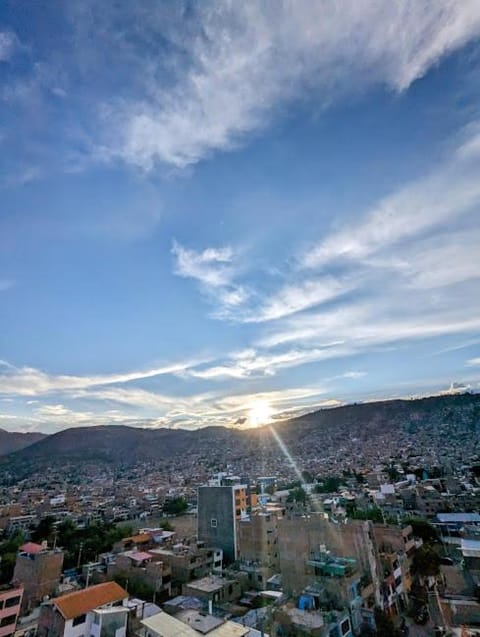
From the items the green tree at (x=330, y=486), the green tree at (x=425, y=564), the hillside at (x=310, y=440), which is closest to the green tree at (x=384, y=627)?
the green tree at (x=425, y=564)

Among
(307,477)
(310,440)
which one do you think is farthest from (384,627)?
(310,440)

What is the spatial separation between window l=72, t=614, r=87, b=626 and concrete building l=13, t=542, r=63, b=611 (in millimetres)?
9006

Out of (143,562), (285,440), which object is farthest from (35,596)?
(285,440)

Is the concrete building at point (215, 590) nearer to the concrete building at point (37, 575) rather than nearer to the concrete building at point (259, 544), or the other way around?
the concrete building at point (259, 544)

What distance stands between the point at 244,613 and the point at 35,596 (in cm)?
1349

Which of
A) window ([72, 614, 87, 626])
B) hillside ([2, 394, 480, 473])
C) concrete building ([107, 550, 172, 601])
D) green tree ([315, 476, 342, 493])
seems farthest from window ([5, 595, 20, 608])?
hillside ([2, 394, 480, 473])

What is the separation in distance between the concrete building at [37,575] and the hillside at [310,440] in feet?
222

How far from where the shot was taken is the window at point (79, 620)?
16.0 m

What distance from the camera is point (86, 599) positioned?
17.0 m

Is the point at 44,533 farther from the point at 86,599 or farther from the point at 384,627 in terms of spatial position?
the point at 384,627

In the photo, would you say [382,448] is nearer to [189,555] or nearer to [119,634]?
[189,555]

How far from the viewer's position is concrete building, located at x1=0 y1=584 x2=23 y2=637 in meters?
18.6

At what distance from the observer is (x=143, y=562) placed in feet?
77.6

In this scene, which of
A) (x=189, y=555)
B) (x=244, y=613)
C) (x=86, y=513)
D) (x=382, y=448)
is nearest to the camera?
(x=244, y=613)
